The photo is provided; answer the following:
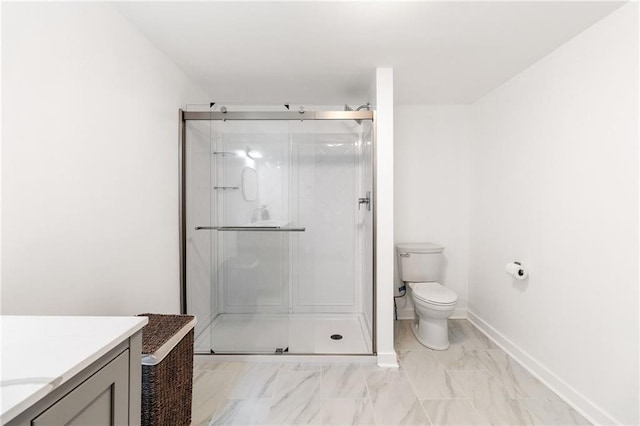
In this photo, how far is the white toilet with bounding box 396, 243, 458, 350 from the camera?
7.72ft

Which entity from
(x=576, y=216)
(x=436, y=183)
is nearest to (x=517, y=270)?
(x=576, y=216)

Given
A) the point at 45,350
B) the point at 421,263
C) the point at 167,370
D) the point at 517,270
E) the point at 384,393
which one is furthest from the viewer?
the point at 421,263

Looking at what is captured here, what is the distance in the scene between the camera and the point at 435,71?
2238 millimetres

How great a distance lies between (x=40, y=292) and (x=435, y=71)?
2.66 m

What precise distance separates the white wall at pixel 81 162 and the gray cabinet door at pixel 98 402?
66 centimetres

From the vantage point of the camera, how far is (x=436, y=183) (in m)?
3.02

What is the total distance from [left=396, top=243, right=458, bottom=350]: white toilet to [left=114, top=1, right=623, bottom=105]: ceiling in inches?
59.2

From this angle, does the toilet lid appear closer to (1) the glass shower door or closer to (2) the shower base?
(2) the shower base

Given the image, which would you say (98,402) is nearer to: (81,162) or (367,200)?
(81,162)

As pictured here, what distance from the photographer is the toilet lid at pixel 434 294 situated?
7.65 ft

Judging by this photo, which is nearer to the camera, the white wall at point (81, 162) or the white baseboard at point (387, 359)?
the white wall at point (81, 162)

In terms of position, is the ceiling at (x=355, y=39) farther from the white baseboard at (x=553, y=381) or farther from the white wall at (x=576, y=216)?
the white baseboard at (x=553, y=381)

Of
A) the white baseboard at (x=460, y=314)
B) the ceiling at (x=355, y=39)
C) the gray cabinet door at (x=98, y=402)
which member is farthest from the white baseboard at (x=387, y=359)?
the ceiling at (x=355, y=39)

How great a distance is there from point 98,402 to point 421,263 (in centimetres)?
255
